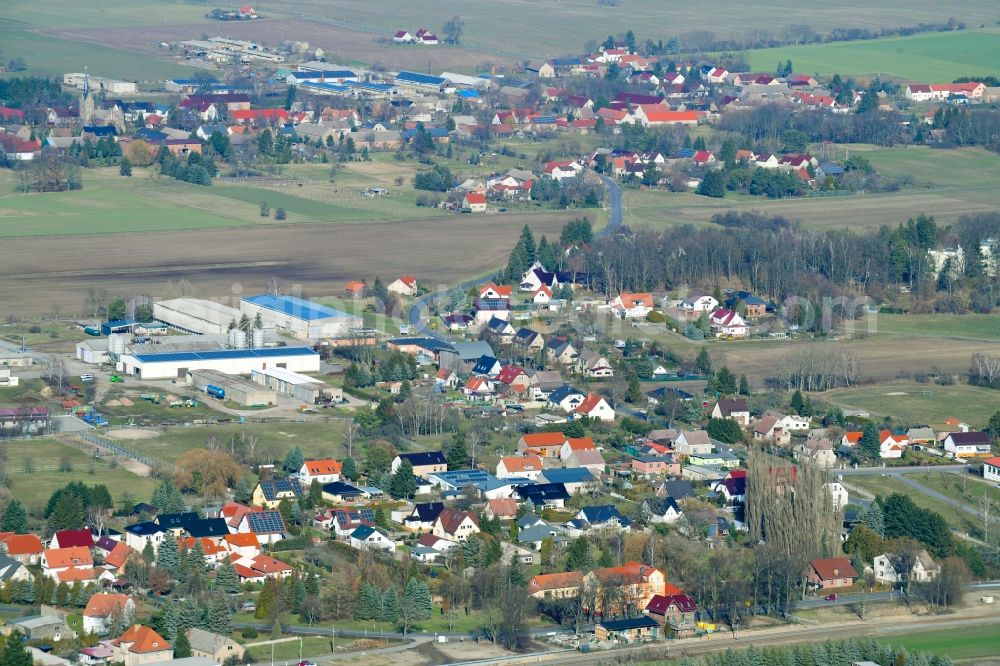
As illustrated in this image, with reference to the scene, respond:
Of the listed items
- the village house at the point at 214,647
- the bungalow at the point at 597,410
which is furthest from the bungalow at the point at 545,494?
the village house at the point at 214,647

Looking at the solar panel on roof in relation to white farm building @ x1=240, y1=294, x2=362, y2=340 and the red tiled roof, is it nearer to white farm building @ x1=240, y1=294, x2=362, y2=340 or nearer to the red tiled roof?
the red tiled roof

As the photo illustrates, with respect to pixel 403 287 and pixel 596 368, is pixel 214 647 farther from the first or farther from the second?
pixel 403 287

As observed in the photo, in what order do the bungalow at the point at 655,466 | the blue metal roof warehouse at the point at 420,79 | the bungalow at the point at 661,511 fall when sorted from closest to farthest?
the bungalow at the point at 661,511, the bungalow at the point at 655,466, the blue metal roof warehouse at the point at 420,79

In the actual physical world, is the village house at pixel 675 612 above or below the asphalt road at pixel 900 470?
above

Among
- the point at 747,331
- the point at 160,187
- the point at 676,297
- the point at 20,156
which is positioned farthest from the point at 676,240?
the point at 20,156

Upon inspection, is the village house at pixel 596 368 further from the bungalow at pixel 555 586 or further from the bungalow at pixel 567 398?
the bungalow at pixel 555 586

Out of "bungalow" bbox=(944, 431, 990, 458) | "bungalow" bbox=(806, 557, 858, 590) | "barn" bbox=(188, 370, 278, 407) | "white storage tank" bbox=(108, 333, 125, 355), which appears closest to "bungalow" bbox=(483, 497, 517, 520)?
"bungalow" bbox=(806, 557, 858, 590)
